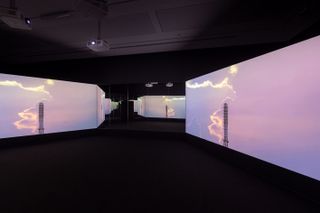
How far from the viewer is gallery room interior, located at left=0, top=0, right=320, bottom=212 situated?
243cm

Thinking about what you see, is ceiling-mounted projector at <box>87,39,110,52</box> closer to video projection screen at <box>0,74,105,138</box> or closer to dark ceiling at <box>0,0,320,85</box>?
dark ceiling at <box>0,0,320,85</box>

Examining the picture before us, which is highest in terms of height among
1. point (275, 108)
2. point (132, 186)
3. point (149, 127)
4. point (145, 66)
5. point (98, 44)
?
point (145, 66)

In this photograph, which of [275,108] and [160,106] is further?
[160,106]

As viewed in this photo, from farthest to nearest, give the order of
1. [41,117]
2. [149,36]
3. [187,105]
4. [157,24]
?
1. [187,105]
2. [41,117]
3. [149,36]
4. [157,24]

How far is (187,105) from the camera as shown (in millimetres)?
6430

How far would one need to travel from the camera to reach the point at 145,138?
7.09 metres

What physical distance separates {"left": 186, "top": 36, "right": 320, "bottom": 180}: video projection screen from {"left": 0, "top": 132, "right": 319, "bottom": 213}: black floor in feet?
1.97

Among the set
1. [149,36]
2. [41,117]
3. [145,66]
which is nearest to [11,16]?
[149,36]

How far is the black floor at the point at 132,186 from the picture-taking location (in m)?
2.24

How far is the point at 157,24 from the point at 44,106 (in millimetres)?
4903

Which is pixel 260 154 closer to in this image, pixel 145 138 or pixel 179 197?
pixel 179 197

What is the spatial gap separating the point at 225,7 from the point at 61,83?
6.06 meters

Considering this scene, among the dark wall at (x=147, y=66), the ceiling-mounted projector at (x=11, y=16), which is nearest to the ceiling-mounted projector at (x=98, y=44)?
the ceiling-mounted projector at (x=11, y=16)

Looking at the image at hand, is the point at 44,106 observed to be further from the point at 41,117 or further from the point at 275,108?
the point at 275,108
